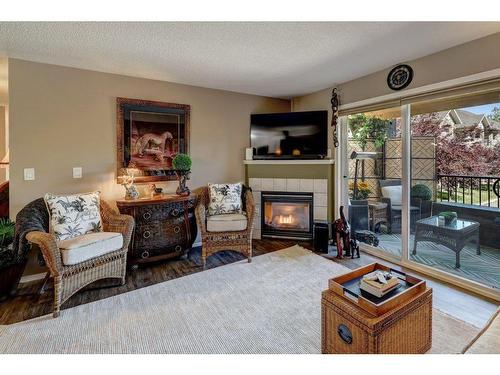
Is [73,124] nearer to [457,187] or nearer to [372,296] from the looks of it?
[372,296]

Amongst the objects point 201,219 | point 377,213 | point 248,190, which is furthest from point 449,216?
point 201,219

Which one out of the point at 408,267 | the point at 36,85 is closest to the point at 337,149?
the point at 408,267

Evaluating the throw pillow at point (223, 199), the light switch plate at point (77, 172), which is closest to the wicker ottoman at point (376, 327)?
the throw pillow at point (223, 199)

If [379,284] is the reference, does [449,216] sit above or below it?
above

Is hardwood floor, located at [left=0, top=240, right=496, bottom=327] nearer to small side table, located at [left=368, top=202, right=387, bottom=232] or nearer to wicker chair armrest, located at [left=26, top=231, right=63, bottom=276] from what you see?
wicker chair armrest, located at [left=26, top=231, right=63, bottom=276]

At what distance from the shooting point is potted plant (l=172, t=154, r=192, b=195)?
3230 millimetres

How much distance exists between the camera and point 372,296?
4.59ft

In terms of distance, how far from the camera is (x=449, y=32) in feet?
7.03

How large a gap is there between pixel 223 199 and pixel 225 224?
464 mm

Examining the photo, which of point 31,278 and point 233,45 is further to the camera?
point 31,278

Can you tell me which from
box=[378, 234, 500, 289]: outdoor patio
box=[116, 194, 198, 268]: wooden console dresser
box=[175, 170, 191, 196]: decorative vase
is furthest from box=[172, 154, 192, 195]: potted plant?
box=[378, 234, 500, 289]: outdoor patio

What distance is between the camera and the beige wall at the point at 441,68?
85.9 inches

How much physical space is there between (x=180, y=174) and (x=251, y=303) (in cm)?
197
